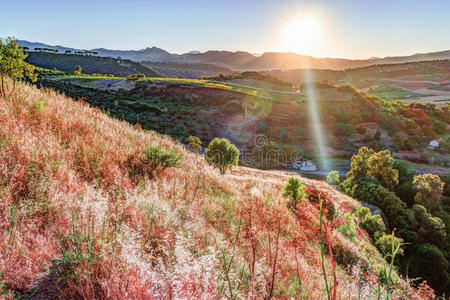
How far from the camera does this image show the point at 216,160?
14703 mm

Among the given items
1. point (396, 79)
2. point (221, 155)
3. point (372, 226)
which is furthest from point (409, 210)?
point (396, 79)

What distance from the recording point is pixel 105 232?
7.78 ft

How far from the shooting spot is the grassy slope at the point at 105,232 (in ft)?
6.37

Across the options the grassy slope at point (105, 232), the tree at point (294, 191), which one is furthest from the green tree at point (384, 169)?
the grassy slope at point (105, 232)

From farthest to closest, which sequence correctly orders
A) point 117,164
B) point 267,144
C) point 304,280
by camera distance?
1. point 267,144
2. point 117,164
3. point 304,280

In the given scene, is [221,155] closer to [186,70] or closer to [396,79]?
[396,79]

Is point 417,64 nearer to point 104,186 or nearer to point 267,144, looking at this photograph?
point 267,144

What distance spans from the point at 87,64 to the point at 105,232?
129 meters

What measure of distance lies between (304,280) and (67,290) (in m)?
2.81

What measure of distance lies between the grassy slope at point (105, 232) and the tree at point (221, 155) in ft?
31.8

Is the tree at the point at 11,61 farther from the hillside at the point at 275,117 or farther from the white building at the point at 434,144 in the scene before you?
the white building at the point at 434,144

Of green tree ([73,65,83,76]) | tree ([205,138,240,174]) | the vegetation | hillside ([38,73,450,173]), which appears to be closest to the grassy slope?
the vegetation

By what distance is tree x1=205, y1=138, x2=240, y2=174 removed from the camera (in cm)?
1467

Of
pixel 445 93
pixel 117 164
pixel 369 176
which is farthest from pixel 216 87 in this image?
pixel 445 93
